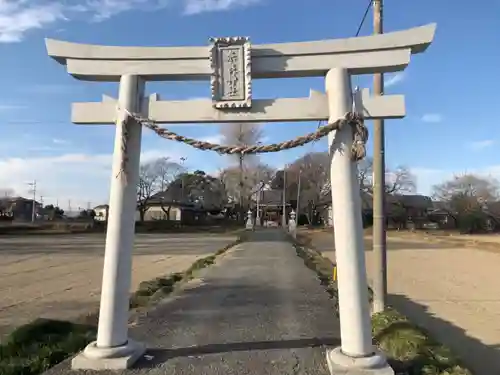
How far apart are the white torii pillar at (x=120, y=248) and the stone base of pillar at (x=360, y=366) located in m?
1.97

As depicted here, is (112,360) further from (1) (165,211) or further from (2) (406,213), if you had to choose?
(2) (406,213)

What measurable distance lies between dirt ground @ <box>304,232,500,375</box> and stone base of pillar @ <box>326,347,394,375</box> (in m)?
3.44

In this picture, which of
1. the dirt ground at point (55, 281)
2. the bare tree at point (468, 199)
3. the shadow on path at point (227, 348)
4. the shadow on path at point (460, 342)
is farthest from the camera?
the bare tree at point (468, 199)

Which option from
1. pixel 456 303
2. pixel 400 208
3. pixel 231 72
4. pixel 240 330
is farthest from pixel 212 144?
pixel 400 208

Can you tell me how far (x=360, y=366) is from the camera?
4.46 m

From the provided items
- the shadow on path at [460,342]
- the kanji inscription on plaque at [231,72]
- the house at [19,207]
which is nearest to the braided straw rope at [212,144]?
the kanji inscription on plaque at [231,72]

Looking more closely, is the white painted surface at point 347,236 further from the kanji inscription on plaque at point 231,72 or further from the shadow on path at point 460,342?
the shadow on path at point 460,342

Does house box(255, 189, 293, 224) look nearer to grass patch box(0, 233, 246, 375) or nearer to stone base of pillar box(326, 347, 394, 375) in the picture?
grass patch box(0, 233, 246, 375)

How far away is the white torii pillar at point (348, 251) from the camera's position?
4605 mm

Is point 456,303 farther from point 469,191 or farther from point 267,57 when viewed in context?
point 469,191

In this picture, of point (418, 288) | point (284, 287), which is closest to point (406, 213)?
point (418, 288)

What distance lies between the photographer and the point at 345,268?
187 inches

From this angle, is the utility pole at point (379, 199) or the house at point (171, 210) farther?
the house at point (171, 210)

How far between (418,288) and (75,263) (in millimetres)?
13972
